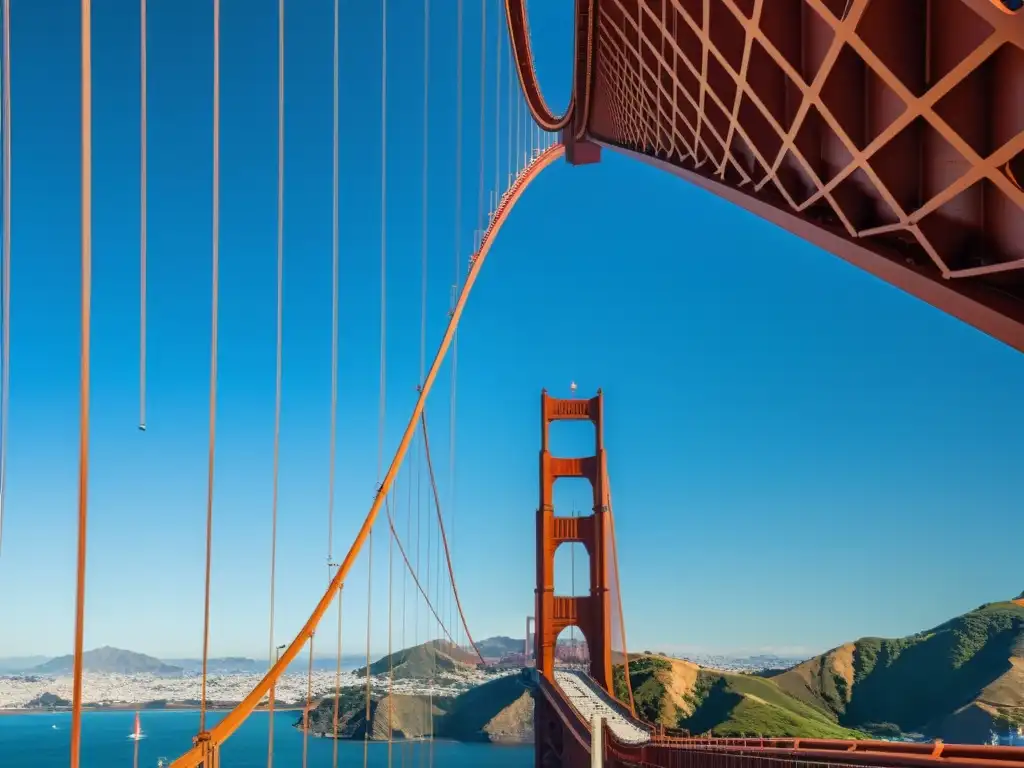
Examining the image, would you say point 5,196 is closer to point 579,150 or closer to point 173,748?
point 579,150

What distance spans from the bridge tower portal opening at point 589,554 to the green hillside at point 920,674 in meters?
31.1

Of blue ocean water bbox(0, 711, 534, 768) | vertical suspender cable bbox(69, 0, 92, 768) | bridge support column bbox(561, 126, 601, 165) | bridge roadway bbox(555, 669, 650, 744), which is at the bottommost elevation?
blue ocean water bbox(0, 711, 534, 768)

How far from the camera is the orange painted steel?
13.4 feet

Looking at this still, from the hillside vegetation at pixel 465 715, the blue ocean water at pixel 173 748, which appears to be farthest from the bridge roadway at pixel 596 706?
the hillside vegetation at pixel 465 715

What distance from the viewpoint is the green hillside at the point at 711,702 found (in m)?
43.0

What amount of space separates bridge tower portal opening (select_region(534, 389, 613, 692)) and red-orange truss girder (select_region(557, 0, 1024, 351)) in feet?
62.8

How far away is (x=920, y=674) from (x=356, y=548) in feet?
173

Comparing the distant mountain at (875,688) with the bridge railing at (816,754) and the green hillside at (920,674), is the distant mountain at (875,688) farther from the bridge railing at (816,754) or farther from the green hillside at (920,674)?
the bridge railing at (816,754)

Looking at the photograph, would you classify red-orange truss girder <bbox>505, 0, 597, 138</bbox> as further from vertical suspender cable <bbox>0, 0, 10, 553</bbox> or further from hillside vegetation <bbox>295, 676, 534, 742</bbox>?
hillside vegetation <bbox>295, 676, 534, 742</bbox>

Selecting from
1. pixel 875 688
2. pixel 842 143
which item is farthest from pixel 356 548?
pixel 875 688

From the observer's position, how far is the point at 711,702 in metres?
46.4

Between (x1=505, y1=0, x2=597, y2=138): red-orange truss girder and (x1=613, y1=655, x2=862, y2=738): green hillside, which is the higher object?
(x1=505, y1=0, x2=597, y2=138): red-orange truss girder

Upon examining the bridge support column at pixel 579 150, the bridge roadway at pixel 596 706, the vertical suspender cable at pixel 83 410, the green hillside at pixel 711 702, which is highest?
the bridge support column at pixel 579 150

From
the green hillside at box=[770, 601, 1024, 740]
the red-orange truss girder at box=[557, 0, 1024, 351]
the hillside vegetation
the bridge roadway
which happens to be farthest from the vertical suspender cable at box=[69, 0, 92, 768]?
the green hillside at box=[770, 601, 1024, 740]
